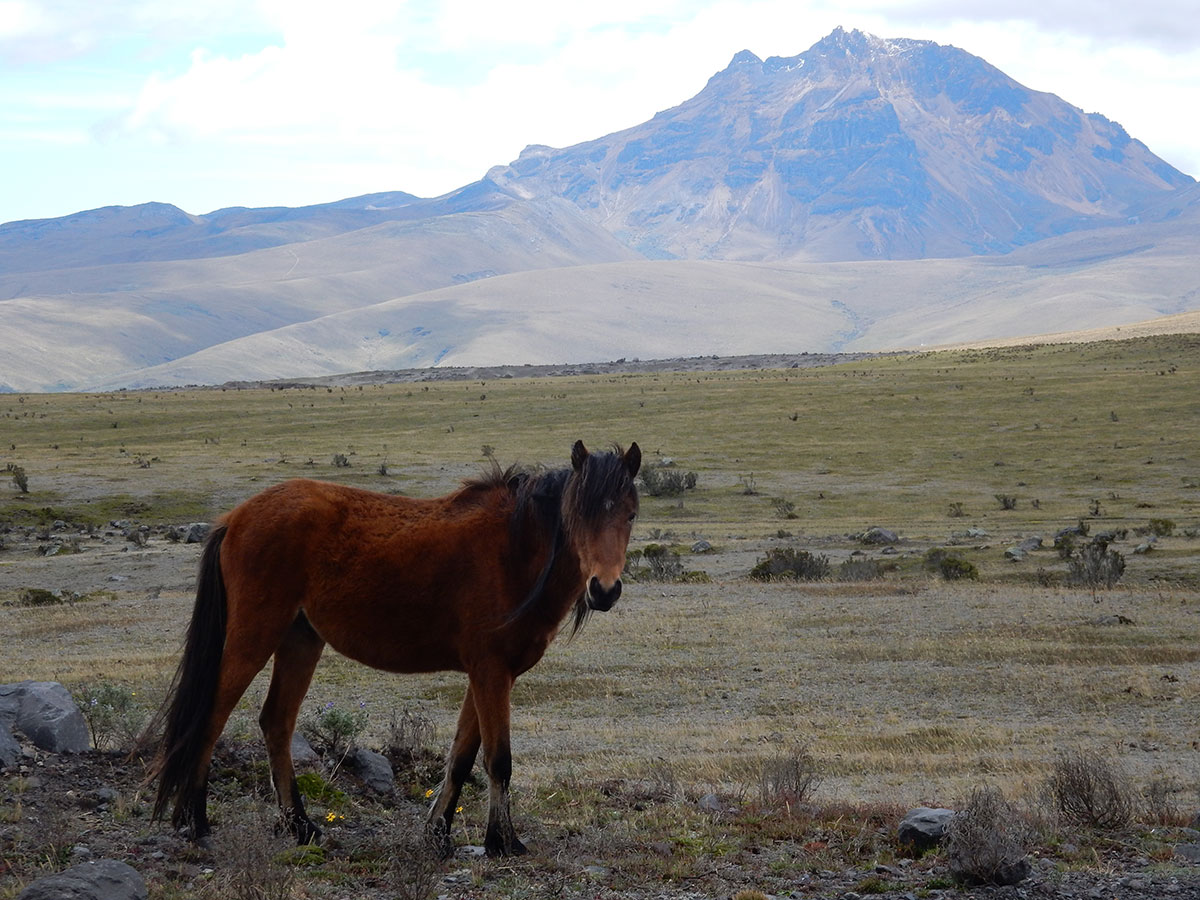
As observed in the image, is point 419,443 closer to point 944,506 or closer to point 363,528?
point 944,506

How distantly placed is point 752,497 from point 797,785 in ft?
121

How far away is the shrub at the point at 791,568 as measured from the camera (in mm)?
27000

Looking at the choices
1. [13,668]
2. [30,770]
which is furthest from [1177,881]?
[13,668]

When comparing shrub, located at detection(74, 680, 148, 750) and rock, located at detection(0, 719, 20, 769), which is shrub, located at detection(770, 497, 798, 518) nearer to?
shrub, located at detection(74, 680, 148, 750)

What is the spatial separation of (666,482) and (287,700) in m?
39.6

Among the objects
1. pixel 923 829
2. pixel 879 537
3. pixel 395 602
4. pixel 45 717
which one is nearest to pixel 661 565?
pixel 879 537

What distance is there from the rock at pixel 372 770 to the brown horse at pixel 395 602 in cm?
134

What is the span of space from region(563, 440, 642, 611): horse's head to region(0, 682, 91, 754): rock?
442 centimetres

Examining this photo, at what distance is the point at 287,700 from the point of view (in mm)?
8031

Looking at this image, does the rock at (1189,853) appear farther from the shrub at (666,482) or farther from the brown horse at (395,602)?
the shrub at (666,482)

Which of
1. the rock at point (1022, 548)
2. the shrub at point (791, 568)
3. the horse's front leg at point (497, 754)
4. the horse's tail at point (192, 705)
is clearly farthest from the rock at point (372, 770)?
the rock at point (1022, 548)

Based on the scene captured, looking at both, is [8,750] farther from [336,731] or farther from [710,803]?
[710,803]

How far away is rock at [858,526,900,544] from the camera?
33688 mm

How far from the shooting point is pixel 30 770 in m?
8.51
